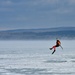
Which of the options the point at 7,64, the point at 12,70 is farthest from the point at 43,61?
the point at 12,70

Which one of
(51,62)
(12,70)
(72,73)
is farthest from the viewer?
(51,62)

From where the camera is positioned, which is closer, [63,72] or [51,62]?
[63,72]

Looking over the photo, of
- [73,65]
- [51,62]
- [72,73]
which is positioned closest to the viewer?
[72,73]

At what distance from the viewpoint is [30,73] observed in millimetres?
15414

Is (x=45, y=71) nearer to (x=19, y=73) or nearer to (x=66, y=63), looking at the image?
(x=19, y=73)

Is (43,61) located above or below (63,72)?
above

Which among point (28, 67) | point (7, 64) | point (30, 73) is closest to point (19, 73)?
point (30, 73)

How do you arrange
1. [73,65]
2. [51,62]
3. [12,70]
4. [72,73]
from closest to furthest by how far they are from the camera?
[72,73], [12,70], [73,65], [51,62]

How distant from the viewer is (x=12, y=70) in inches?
638

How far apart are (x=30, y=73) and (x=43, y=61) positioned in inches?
144

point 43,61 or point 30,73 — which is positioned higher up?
point 43,61

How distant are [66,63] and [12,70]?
313cm

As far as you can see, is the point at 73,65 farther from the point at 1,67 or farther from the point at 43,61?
the point at 1,67

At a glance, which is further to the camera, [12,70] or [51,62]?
[51,62]
